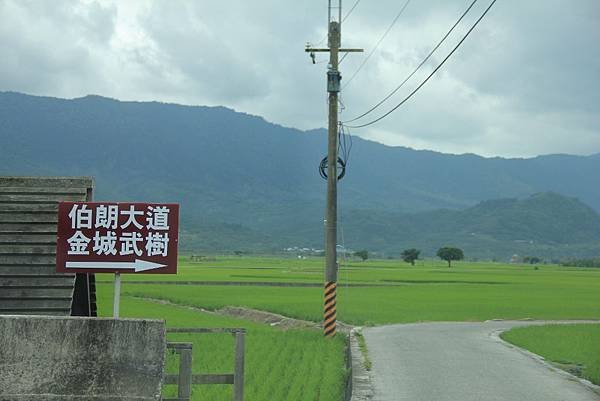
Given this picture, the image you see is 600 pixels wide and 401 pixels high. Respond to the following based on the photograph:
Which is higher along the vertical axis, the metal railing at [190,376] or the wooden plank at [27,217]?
the wooden plank at [27,217]

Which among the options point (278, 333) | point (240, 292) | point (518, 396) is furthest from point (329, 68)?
point (240, 292)

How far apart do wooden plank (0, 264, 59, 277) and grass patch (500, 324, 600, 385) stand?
393 inches

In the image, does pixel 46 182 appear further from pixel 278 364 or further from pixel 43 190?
pixel 278 364

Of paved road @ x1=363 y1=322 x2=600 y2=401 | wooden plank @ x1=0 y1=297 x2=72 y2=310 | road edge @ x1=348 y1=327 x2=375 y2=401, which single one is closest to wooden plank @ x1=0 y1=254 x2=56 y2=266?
wooden plank @ x1=0 y1=297 x2=72 y2=310

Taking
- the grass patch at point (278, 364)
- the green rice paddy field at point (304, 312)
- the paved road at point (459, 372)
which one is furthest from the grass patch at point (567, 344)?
the grass patch at point (278, 364)

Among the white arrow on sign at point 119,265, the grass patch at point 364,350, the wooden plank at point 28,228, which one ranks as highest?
the wooden plank at point 28,228

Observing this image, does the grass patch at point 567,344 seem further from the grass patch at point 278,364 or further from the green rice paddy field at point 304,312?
the grass patch at point 278,364

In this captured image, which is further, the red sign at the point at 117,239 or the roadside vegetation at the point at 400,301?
the roadside vegetation at the point at 400,301

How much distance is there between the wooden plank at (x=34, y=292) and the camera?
11.3 m

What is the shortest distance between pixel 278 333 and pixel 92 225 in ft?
47.8

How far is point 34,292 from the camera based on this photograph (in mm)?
11352

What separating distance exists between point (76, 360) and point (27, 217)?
5.00m

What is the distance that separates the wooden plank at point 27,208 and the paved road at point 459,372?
230 inches

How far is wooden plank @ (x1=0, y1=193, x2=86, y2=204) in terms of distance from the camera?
12508mm
